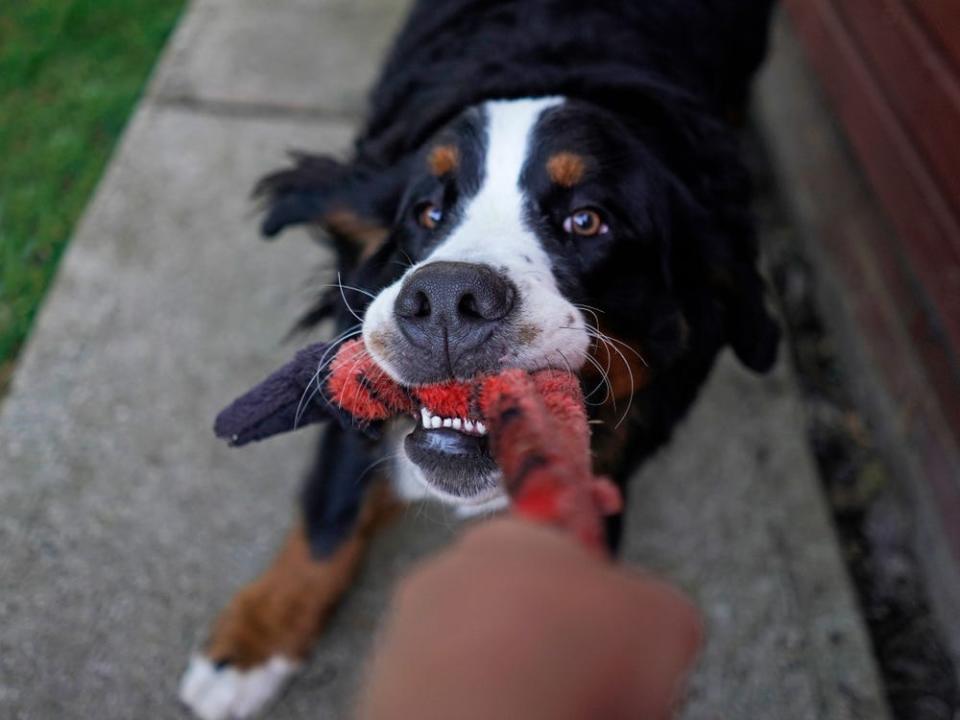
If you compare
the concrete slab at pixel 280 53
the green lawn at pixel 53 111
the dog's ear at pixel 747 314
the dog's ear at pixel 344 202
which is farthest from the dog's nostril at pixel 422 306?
the concrete slab at pixel 280 53

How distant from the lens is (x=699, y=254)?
2.00 metres

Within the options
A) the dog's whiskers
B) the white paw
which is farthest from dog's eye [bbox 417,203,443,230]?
the white paw

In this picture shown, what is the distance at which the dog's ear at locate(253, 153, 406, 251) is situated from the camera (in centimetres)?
205

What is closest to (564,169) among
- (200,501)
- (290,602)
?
(290,602)

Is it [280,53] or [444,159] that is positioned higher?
[444,159]

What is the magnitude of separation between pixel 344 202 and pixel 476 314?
2.66ft

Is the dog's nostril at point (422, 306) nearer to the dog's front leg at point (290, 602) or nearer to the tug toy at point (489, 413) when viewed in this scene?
the tug toy at point (489, 413)

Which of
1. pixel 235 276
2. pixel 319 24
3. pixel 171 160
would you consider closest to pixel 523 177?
pixel 235 276

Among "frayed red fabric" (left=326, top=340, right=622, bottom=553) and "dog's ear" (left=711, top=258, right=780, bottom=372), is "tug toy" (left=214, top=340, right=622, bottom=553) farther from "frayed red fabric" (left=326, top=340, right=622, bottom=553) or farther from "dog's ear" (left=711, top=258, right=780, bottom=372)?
"dog's ear" (left=711, top=258, right=780, bottom=372)

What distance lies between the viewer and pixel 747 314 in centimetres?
205

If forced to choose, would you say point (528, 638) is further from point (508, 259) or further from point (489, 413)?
point (508, 259)

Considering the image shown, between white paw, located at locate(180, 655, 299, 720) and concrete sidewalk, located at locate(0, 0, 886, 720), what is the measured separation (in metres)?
0.04

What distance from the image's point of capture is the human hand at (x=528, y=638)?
1.89ft

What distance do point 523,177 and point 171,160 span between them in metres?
1.81
